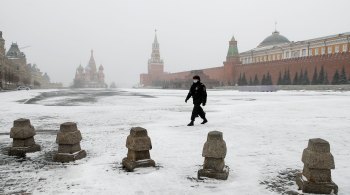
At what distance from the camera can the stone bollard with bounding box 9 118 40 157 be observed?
5.34 metres

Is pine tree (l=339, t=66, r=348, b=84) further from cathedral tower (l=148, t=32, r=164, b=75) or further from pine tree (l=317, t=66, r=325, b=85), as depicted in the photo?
cathedral tower (l=148, t=32, r=164, b=75)

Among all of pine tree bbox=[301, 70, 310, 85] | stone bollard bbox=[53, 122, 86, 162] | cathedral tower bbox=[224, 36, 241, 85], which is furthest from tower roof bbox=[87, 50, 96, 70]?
stone bollard bbox=[53, 122, 86, 162]

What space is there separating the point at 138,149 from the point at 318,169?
2467 millimetres

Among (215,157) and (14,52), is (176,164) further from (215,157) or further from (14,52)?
(14,52)

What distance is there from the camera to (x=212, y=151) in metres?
4.07

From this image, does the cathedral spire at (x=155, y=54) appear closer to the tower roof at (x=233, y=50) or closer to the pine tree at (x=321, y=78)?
the tower roof at (x=233, y=50)

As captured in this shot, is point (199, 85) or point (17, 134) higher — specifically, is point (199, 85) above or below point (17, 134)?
above

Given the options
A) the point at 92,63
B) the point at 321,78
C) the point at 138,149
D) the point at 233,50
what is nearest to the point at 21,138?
the point at 138,149

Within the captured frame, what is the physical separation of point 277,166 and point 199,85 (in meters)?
4.27

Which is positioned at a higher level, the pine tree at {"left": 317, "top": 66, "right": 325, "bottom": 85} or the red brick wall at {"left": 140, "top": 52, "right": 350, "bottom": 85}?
the red brick wall at {"left": 140, "top": 52, "right": 350, "bottom": 85}

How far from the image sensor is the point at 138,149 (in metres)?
4.50

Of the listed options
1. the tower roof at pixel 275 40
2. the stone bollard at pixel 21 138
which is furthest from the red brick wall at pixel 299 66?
the stone bollard at pixel 21 138

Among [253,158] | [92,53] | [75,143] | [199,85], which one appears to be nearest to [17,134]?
[75,143]

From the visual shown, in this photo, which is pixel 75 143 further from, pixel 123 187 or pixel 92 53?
pixel 92 53
